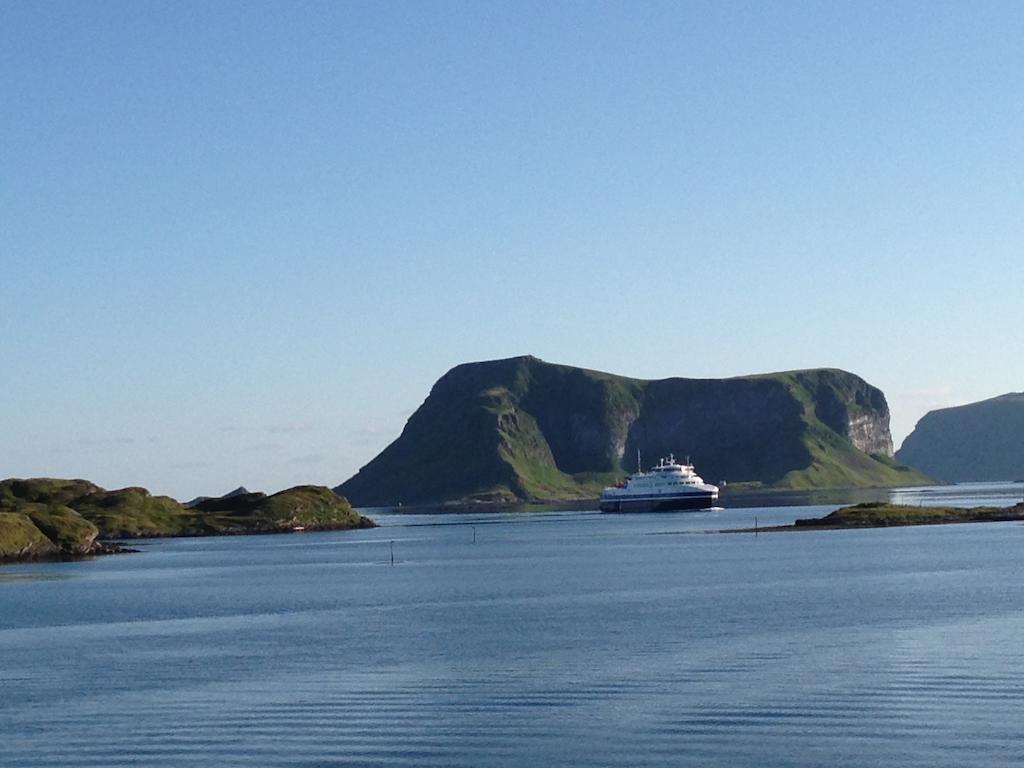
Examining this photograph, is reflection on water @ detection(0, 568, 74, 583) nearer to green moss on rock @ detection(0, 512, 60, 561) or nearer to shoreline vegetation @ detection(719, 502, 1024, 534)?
green moss on rock @ detection(0, 512, 60, 561)

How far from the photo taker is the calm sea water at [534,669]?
39.7 metres

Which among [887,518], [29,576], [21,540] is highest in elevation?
[21,540]

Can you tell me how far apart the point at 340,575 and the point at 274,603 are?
27.1 m

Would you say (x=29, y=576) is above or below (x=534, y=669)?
above

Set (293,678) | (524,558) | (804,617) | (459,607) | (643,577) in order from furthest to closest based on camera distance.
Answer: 1. (524,558)
2. (643,577)
3. (459,607)
4. (804,617)
5. (293,678)

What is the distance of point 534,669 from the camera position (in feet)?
178

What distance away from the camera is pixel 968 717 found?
41.1m

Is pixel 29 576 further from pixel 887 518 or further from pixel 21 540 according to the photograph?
pixel 887 518

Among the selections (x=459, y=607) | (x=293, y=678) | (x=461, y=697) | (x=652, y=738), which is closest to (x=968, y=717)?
(x=652, y=738)

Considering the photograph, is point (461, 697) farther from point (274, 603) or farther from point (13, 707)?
point (274, 603)

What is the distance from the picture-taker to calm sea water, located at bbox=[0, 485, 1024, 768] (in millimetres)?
39688

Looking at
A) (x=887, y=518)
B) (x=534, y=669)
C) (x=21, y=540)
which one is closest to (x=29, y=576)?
(x=21, y=540)

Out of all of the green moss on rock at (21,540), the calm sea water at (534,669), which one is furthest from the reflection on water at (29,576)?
the green moss on rock at (21,540)

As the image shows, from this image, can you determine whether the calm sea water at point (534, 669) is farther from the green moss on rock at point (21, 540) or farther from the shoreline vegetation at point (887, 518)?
the shoreline vegetation at point (887, 518)
